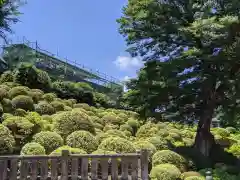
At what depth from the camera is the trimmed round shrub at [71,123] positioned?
911 cm

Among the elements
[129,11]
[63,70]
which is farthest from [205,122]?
[63,70]

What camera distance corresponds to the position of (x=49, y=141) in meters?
8.15

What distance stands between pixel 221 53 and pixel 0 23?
13.7 metres

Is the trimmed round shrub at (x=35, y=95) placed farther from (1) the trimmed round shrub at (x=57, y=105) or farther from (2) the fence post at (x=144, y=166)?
(2) the fence post at (x=144, y=166)

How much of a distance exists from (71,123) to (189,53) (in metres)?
3.98

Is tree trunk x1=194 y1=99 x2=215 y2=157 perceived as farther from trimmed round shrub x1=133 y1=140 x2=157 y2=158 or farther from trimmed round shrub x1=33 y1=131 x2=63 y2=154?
trimmed round shrub x1=33 y1=131 x2=63 y2=154

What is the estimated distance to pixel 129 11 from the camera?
38.7 ft

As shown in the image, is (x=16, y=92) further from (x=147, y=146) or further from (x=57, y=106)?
(x=147, y=146)

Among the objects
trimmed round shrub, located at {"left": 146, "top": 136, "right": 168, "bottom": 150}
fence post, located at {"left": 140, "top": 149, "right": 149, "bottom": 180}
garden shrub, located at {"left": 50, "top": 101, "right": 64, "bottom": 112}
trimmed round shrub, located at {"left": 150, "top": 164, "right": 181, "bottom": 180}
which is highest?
garden shrub, located at {"left": 50, "top": 101, "right": 64, "bottom": 112}

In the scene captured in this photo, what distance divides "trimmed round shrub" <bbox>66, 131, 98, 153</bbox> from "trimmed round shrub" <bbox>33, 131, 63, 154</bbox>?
9.8 inches

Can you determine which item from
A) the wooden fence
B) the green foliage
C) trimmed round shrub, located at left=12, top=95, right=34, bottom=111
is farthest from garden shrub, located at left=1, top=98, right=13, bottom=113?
the wooden fence

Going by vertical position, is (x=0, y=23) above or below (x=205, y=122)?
above

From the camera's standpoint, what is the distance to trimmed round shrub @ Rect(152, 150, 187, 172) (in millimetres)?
8602

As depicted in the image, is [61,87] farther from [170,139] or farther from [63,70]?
[170,139]
